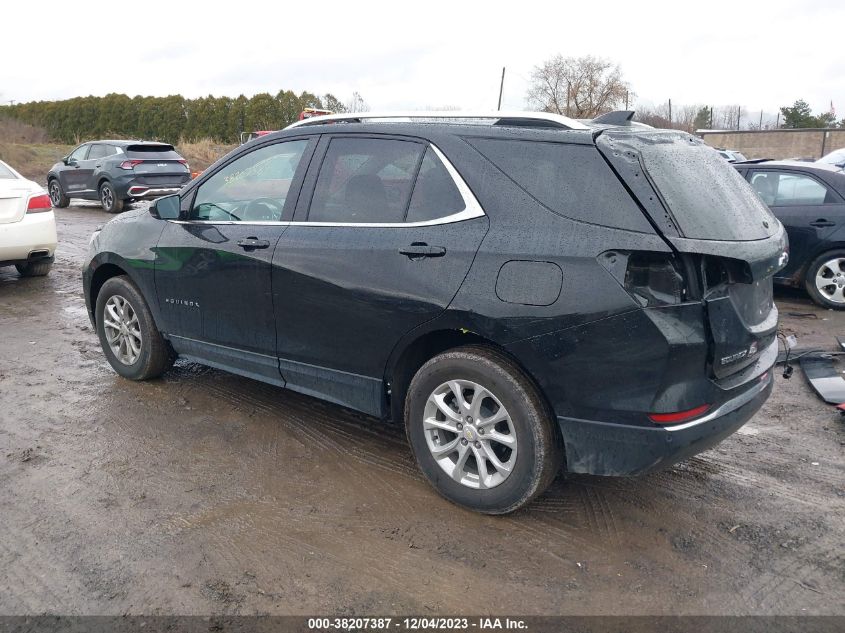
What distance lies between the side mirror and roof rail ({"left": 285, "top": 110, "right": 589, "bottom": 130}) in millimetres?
1041

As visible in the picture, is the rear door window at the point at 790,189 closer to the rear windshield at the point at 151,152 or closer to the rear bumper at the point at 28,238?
the rear bumper at the point at 28,238

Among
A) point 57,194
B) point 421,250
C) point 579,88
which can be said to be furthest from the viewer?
point 579,88

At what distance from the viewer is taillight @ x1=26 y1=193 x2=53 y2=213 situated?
821cm

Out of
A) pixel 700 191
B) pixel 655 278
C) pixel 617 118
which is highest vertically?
pixel 617 118

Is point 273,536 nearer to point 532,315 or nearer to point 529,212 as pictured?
point 532,315

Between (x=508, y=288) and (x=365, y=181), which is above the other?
(x=365, y=181)

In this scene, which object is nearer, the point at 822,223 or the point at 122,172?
the point at 822,223

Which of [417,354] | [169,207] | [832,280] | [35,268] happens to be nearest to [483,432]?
[417,354]

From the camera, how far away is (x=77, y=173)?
667 inches

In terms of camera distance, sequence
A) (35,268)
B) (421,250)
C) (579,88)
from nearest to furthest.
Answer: (421,250) → (35,268) → (579,88)

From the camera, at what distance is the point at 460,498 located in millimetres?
3467

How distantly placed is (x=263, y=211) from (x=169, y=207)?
841 millimetres

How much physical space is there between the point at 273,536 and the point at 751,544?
7.16 feet

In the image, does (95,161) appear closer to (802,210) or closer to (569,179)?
(802,210)
